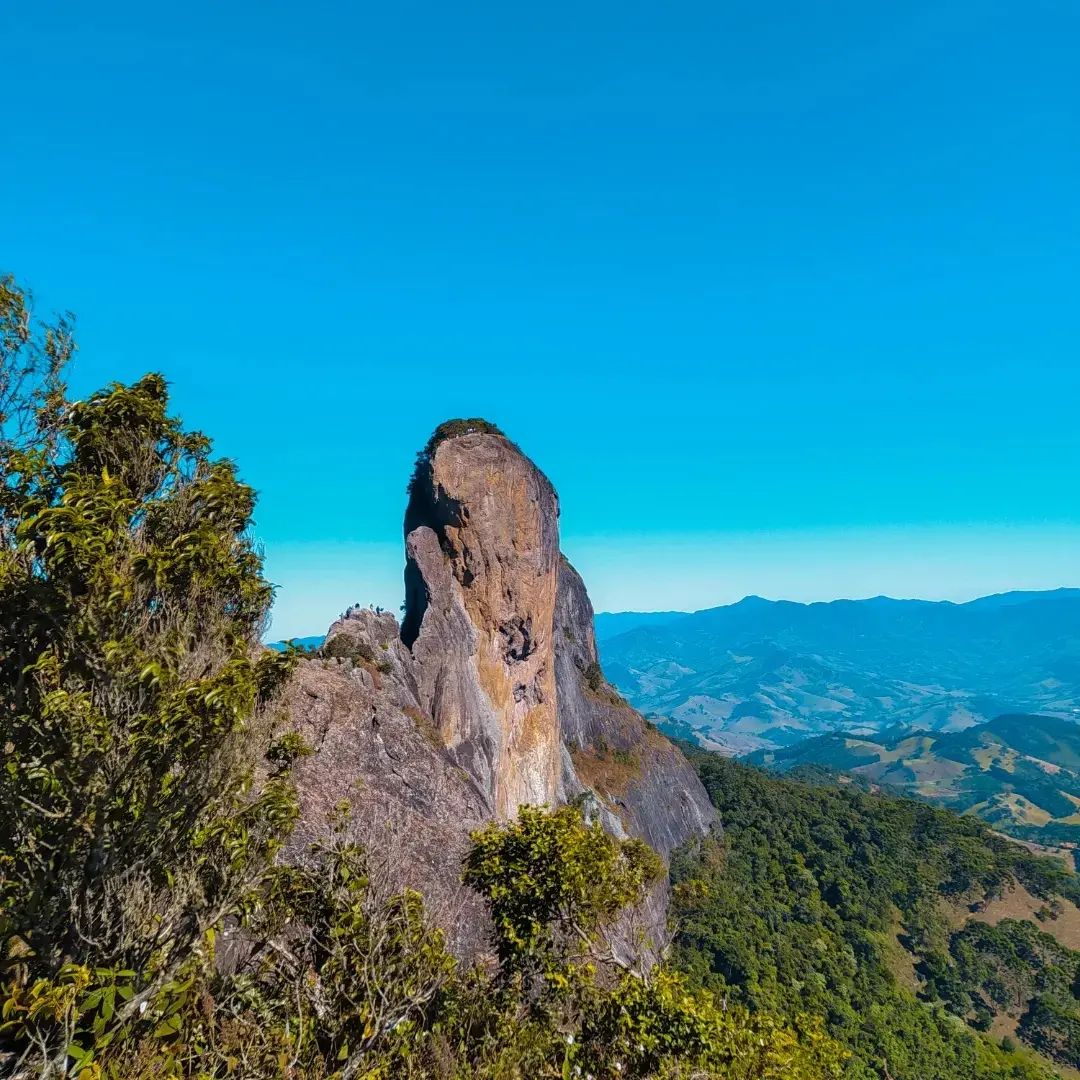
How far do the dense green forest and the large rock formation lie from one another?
9830 mm

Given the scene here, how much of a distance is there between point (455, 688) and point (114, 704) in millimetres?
34723

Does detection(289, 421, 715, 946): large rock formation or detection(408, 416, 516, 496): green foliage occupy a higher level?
detection(408, 416, 516, 496): green foliage

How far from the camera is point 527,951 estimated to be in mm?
11492

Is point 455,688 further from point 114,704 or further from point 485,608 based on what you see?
point 114,704

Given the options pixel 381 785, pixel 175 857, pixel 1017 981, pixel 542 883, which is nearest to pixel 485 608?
pixel 381 785

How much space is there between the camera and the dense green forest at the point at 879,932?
50.7 meters

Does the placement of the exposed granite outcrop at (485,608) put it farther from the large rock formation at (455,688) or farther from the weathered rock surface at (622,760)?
the weathered rock surface at (622,760)

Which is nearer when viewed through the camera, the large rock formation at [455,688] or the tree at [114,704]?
the tree at [114,704]

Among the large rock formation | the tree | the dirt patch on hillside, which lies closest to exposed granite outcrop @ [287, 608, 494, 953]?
the large rock formation

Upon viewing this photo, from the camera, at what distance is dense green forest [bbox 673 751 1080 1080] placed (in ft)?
166

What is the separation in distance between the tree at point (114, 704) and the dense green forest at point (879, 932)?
139ft

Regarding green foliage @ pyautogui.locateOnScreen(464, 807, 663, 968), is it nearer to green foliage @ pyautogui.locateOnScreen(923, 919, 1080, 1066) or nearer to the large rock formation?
the large rock formation

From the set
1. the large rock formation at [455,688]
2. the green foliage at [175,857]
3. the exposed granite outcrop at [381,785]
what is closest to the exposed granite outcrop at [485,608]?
the large rock formation at [455,688]

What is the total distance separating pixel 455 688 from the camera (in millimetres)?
39875
